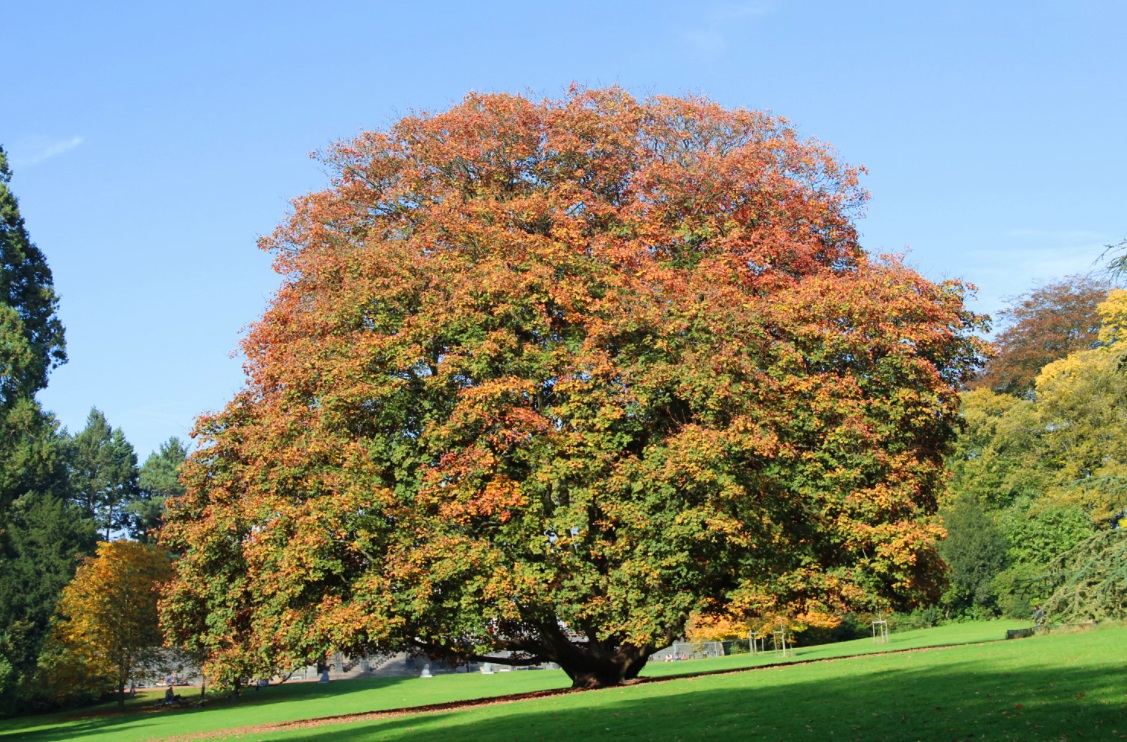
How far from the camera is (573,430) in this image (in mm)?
24844

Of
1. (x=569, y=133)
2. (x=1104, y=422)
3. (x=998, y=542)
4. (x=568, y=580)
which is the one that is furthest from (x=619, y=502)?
(x=998, y=542)

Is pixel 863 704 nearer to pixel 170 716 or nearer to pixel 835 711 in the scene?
pixel 835 711

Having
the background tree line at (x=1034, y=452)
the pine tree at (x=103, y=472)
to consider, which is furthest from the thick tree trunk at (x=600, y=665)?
the pine tree at (x=103, y=472)

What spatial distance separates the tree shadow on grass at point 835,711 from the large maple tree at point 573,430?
2863 mm

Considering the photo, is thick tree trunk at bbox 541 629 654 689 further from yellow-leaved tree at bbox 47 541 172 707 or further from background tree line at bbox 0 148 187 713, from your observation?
yellow-leaved tree at bbox 47 541 172 707

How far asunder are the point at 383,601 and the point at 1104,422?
39.9 metres

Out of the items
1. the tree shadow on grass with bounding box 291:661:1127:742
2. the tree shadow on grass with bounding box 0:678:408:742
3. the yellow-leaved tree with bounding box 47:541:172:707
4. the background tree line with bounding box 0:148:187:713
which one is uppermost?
the background tree line with bounding box 0:148:187:713

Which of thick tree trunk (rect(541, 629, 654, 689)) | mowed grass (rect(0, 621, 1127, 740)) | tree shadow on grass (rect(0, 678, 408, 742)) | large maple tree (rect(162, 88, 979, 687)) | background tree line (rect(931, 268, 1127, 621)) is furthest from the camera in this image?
background tree line (rect(931, 268, 1127, 621))

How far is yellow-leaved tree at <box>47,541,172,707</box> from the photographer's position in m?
52.7

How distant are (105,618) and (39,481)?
28361 millimetres

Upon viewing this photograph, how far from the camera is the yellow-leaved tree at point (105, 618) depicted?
173ft

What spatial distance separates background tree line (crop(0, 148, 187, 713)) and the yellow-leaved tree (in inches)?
36.9

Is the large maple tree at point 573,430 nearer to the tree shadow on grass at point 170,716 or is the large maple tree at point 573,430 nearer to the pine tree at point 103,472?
the tree shadow on grass at point 170,716

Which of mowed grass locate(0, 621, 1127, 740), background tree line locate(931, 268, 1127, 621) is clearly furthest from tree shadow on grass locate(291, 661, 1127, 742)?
background tree line locate(931, 268, 1127, 621)
